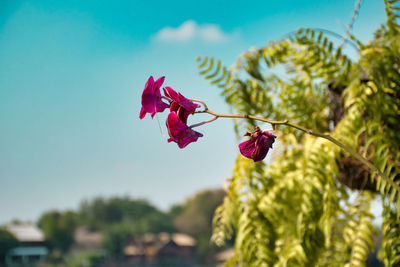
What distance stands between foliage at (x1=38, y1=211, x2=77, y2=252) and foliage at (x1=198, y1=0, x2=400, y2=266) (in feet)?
130

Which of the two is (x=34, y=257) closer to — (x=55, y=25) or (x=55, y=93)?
(x=55, y=93)

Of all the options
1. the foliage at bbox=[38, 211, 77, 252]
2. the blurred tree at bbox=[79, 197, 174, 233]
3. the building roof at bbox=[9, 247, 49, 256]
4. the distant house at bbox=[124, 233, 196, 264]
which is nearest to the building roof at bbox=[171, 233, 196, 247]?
the distant house at bbox=[124, 233, 196, 264]

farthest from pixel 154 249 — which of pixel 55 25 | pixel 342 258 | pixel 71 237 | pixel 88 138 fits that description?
pixel 342 258

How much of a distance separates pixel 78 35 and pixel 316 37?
1786 inches

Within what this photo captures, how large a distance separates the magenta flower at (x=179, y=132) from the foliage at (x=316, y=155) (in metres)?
0.38

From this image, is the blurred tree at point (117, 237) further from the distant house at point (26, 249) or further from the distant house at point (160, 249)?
the distant house at point (26, 249)

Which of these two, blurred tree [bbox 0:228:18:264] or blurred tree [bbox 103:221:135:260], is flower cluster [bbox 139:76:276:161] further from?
blurred tree [bbox 0:228:18:264]

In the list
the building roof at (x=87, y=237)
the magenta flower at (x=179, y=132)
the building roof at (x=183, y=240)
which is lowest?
the building roof at (x=183, y=240)

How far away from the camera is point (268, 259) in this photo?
753 millimetres

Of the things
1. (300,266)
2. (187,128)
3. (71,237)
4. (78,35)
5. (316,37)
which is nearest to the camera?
(187,128)

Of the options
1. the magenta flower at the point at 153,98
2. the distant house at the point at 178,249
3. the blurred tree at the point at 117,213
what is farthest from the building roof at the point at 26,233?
the magenta flower at the point at 153,98

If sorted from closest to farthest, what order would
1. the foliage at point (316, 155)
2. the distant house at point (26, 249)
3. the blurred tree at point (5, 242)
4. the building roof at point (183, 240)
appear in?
the foliage at point (316, 155) → the blurred tree at point (5, 242) → the distant house at point (26, 249) → the building roof at point (183, 240)

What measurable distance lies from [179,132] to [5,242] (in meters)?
39.0

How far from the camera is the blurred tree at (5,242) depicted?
108 feet
